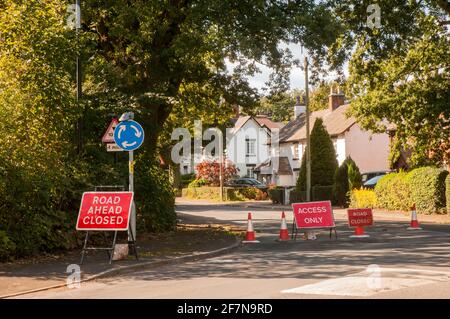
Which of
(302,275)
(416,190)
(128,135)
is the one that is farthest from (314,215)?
Answer: (416,190)

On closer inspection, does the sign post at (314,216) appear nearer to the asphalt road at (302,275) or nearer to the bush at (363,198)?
the asphalt road at (302,275)

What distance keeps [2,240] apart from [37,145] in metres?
2.72

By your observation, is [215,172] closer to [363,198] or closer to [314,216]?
[363,198]

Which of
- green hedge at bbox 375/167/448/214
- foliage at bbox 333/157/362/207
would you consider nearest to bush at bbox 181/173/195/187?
foliage at bbox 333/157/362/207

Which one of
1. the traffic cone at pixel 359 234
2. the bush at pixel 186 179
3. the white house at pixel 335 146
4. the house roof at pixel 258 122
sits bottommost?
the traffic cone at pixel 359 234

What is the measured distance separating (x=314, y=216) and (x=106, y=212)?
7.76 metres

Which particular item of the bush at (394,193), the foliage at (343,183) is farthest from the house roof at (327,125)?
the bush at (394,193)

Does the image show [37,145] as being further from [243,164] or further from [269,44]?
[243,164]

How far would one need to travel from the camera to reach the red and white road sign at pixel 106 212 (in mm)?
13578

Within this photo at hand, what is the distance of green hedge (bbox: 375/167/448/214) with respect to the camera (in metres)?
29.7

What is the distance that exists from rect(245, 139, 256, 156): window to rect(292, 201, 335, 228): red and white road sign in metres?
59.5

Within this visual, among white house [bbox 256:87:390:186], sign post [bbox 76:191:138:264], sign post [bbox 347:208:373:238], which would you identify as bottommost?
sign post [bbox 347:208:373:238]

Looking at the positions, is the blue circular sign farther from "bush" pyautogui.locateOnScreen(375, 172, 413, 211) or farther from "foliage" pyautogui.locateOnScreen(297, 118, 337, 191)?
"foliage" pyautogui.locateOnScreen(297, 118, 337, 191)

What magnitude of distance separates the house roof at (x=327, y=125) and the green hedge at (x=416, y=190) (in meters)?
21.9
